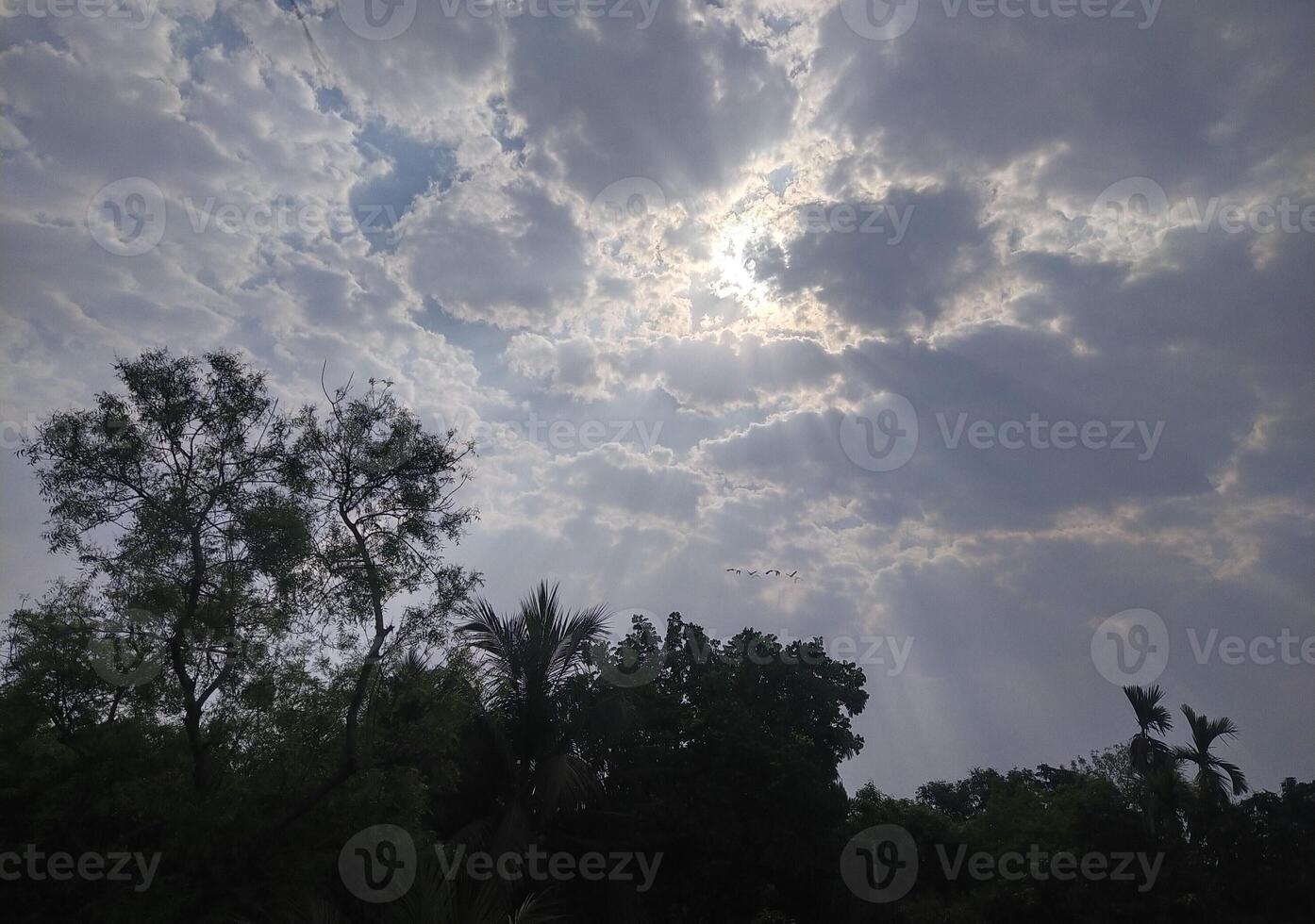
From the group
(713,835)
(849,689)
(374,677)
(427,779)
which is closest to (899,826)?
(849,689)

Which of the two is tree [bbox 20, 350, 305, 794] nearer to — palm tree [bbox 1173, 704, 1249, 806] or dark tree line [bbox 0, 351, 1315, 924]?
dark tree line [bbox 0, 351, 1315, 924]

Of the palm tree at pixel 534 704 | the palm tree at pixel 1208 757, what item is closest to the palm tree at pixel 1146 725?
the palm tree at pixel 1208 757

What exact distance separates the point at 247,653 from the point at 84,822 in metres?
3.73

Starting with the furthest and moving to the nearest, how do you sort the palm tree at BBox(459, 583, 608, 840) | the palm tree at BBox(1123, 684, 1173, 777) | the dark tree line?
the palm tree at BBox(1123, 684, 1173, 777) → the palm tree at BBox(459, 583, 608, 840) → the dark tree line

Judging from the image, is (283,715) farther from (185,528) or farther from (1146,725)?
(1146,725)

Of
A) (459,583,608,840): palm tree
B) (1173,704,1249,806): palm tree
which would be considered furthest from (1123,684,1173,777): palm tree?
(459,583,608,840): palm tree

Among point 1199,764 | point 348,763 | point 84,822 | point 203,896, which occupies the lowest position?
point 203,896

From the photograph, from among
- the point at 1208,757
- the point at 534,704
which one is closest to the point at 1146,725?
the point at 1208,757

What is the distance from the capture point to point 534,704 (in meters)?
18.3

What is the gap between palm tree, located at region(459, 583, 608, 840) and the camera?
1747 cm

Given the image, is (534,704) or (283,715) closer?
(283,715)

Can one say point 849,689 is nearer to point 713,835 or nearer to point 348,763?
point 713,835

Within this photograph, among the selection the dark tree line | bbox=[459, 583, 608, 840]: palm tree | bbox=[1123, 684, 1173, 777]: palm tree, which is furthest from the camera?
bbox=[1123, 684, 1173, 777]: palm tree

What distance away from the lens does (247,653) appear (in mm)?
13125
